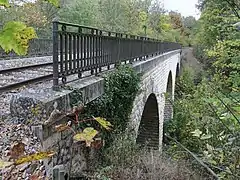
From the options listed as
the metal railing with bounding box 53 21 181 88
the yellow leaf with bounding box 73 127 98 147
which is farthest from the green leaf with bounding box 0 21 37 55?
the metal railing with bounding box 53 21 181 88

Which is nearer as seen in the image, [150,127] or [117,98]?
[117,98]

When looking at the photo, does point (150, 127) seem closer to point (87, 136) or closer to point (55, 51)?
point (55, 51)

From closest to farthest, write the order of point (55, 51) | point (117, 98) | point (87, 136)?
point (87, 136)
point (55, 51)
point (117, 98)

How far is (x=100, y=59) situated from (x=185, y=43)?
62.9 meters

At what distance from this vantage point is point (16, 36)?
102 cm

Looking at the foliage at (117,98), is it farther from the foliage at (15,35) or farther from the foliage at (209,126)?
the foliage at (15,35)

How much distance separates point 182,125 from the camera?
1747cm

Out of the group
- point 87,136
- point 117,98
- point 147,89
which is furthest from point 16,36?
point 147,89

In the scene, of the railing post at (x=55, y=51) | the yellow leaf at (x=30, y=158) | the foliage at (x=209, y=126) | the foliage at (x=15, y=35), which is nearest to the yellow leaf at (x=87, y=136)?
the yellow leaf at (x=30, y=158)

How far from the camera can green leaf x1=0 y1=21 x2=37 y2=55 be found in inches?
39.1

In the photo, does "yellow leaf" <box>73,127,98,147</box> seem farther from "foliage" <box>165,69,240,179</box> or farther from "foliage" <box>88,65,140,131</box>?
"foliage" <box>88,65,140,131</box>

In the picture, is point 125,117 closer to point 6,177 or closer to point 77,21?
point 6,177

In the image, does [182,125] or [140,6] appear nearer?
[182,125]

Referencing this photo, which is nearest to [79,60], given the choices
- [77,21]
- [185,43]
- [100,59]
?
[100,59]
